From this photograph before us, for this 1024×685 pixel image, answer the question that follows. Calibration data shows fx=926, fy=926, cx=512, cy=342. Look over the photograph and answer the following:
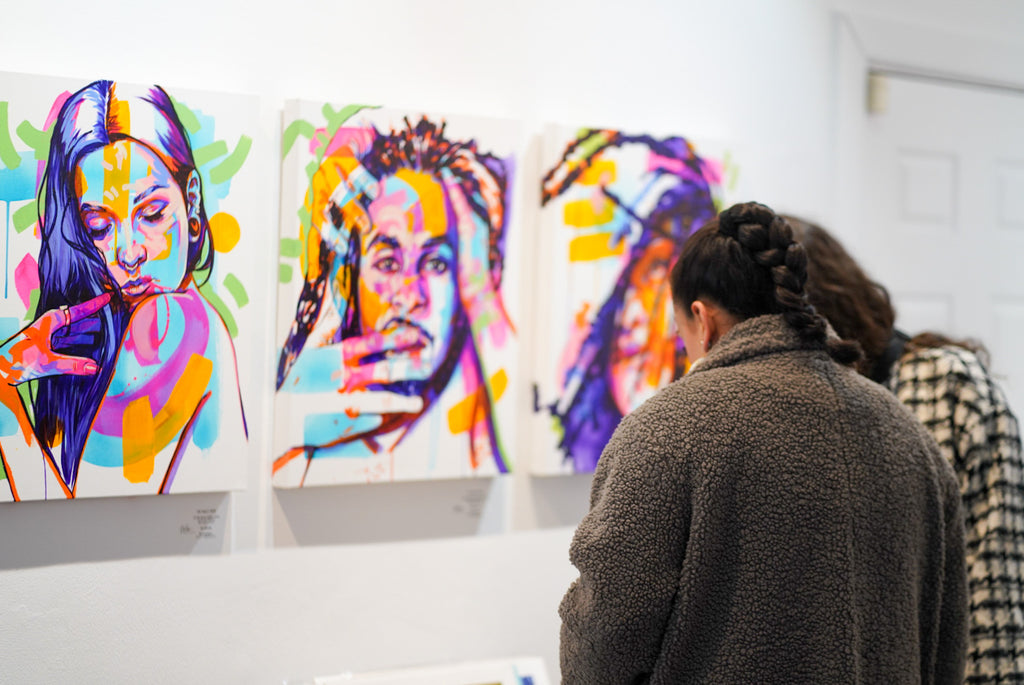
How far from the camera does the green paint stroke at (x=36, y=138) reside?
47.4 inches

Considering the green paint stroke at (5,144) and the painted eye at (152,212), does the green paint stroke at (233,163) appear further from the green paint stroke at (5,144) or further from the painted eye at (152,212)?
the green paint stroke at (5,144)

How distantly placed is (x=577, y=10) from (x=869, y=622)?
1.11 metres

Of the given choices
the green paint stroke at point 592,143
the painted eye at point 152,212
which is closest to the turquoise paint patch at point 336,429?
the painted eye at point 152,212

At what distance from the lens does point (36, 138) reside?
3.98 feet

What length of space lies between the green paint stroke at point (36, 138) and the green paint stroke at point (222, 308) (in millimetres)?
266

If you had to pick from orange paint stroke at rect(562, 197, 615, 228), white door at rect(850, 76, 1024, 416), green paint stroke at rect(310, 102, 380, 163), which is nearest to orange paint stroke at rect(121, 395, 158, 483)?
green paint stroke at rect(310, 102, 380, 163)

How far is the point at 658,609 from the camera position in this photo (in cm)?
97

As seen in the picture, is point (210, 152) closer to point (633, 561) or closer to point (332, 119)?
point (332, 119)

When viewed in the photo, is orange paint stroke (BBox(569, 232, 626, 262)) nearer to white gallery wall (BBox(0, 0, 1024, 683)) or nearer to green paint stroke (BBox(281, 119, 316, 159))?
white gallery wall (BBox(0, 0, 1024, 683))

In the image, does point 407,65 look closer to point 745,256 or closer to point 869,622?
point 745,256

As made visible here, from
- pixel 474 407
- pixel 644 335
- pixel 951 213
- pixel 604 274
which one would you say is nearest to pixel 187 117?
pixel 474 407

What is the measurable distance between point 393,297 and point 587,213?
0.38 m

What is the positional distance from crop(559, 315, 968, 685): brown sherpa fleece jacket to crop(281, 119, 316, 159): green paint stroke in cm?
70

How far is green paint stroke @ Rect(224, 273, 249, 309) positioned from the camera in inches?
52.9
